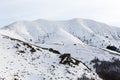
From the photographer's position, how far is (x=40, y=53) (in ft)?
132

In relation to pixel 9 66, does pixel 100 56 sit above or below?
below

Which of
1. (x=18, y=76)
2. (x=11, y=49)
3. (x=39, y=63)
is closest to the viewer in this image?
(x=18, y=76)

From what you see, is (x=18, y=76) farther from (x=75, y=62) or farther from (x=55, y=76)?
(x=75, y=62)

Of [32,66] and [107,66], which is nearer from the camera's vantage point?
[32,66]

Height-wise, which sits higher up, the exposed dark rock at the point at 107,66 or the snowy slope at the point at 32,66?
the snowy slope at the point at 32,66

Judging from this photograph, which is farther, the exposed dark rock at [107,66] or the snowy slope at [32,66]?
the exposed dark rock at [107,66]

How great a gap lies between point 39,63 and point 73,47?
6568 cm

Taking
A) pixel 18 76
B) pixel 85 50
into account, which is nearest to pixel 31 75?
pixel 18 76

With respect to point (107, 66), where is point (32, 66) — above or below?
above

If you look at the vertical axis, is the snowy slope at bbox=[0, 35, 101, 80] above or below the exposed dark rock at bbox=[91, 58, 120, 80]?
above

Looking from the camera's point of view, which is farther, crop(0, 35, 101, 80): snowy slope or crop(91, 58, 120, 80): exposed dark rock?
crop(91, 58, 120, 80): exposed dark rock

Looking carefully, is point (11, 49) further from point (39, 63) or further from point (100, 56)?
point (100, 56)

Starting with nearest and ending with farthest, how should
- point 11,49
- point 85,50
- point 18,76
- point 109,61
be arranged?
point 18,76, point 11,49, point 109,61, point 85,50

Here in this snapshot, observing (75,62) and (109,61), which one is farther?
(109,61)
